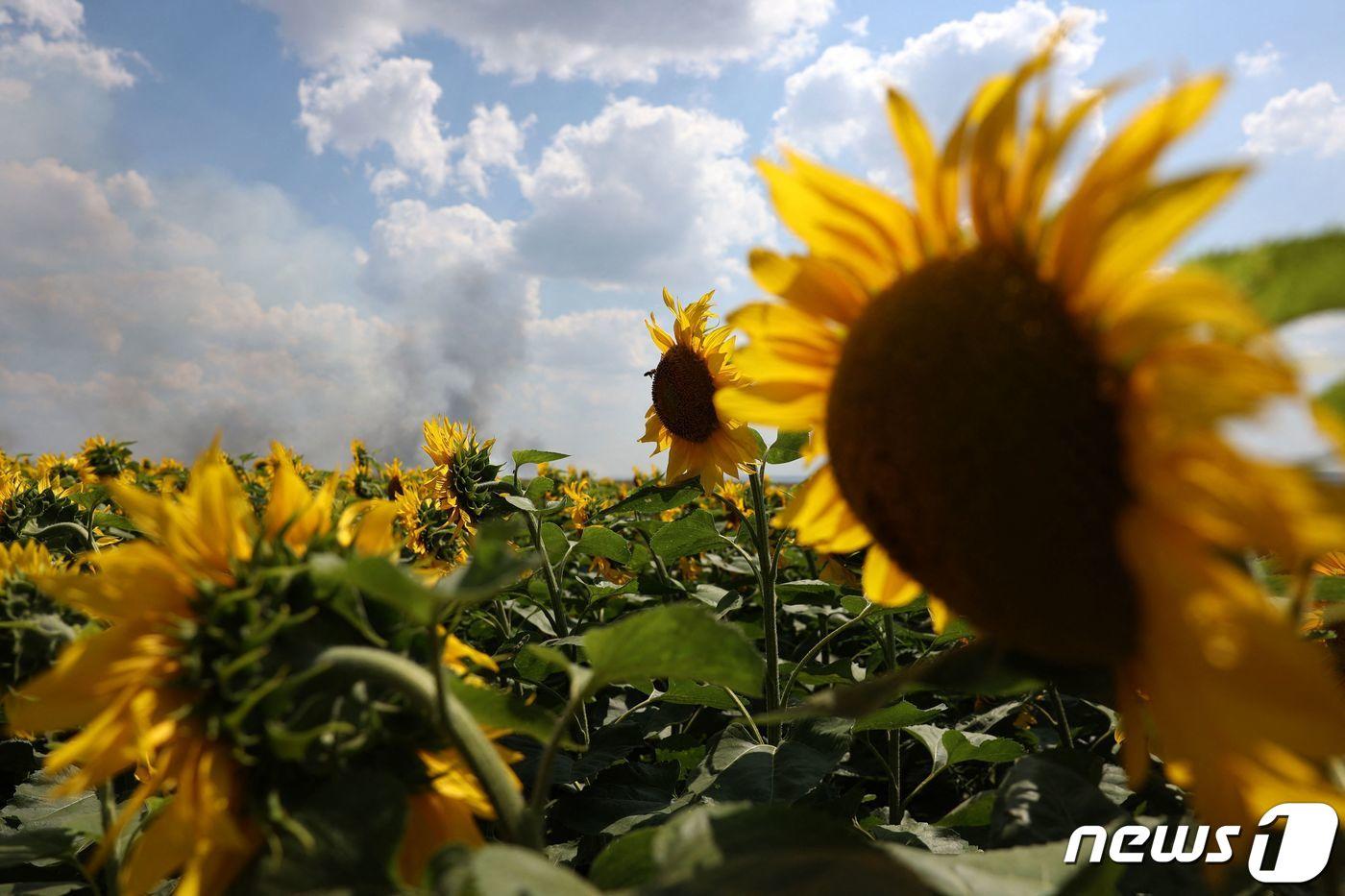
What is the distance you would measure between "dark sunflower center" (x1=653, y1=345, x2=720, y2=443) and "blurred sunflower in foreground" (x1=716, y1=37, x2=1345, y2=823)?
2.46 metres

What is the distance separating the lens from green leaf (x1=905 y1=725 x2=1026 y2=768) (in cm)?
229

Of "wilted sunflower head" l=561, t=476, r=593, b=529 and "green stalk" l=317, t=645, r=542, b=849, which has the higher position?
"wilted sunflower head" l=561, t=476, r=593, b=529

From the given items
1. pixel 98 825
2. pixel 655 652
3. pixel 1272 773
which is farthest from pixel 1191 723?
pixel 98 825

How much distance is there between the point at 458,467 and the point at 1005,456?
3.80 metres

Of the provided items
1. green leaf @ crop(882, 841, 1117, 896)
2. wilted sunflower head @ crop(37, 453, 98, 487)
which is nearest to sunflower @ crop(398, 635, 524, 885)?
green leaf @ crop(882, 841, 1117, 896)

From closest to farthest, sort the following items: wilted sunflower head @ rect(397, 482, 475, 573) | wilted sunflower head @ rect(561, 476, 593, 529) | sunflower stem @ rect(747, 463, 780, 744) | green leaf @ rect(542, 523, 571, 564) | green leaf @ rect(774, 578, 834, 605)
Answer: sunflower stem @ rect(747, 463, 780, 744) → green leaf @ rect(774, 578, 834, 605) → green leaf @ rect(542, 523, 571, 564) → wilted sunflower head @ rect(397, 482, 475, 573) → wilted sunflower head @ rect(561, 476, 593, 529)

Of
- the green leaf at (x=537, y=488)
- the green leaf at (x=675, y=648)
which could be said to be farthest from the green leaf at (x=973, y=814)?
the green leaf at (x=537, y=488)

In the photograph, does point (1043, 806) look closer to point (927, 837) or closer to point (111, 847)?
point (927, 837)

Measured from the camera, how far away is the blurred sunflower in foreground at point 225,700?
0.93 metres

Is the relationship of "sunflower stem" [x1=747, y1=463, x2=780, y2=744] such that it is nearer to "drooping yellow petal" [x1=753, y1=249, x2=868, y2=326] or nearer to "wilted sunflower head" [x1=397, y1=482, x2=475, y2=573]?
"drooping yellow petal" [x1=753, y1=249, x2=868, y2=326]

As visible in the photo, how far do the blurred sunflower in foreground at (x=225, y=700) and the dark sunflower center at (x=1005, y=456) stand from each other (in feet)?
2.24

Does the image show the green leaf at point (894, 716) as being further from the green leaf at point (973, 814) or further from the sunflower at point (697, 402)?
the sunflower at point (697, 402)

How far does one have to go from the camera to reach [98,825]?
1565 millimetres

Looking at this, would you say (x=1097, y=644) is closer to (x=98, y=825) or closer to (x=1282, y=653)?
(x=1282, y=653)
